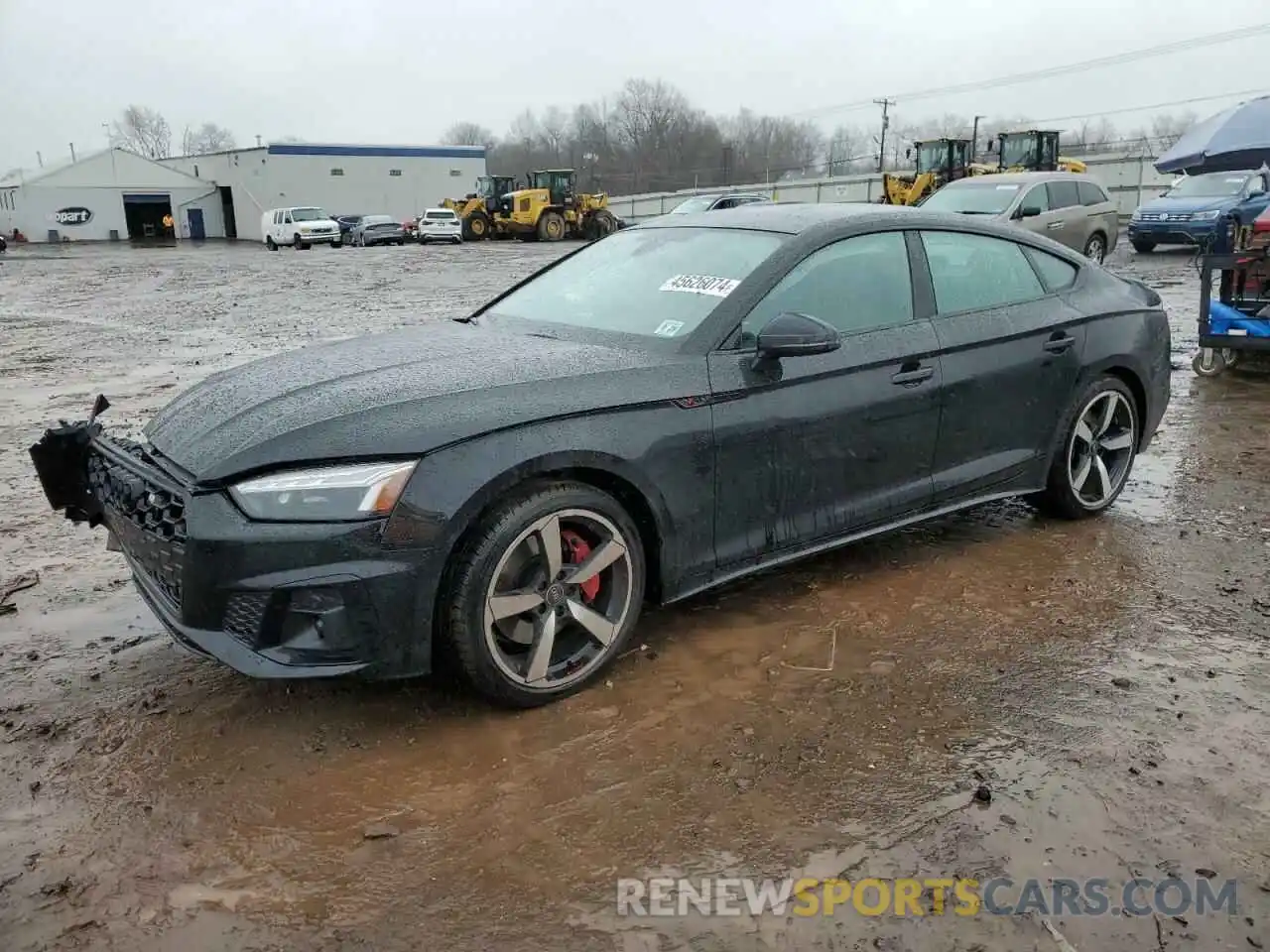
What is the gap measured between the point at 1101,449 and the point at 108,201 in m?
66.9

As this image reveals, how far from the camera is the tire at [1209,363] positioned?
8383 mm

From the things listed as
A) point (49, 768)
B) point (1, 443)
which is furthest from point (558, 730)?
point (1, 443)

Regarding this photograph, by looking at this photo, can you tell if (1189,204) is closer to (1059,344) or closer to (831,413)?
(1059,344)

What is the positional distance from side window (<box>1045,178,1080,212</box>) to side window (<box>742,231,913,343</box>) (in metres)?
13.1

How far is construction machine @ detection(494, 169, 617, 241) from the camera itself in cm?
3819

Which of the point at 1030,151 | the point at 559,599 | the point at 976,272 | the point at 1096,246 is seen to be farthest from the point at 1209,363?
the point at 1030,151

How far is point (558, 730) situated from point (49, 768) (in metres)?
1.44

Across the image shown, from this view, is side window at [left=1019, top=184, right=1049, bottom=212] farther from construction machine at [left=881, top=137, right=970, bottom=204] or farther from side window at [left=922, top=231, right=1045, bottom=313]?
construction machine at [left=881, top=137, right=970, bottom=204]

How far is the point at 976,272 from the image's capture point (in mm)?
4305

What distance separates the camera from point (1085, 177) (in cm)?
1691

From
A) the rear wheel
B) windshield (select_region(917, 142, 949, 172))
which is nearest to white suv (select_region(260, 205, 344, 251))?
the rear wheel

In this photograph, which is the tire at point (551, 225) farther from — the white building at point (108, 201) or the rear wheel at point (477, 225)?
the white building at point (108, 201)

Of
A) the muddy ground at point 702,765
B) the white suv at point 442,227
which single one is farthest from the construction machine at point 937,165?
the muddy ground at point 702,765

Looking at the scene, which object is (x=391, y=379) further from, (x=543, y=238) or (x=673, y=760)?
(x=543, y=238)
